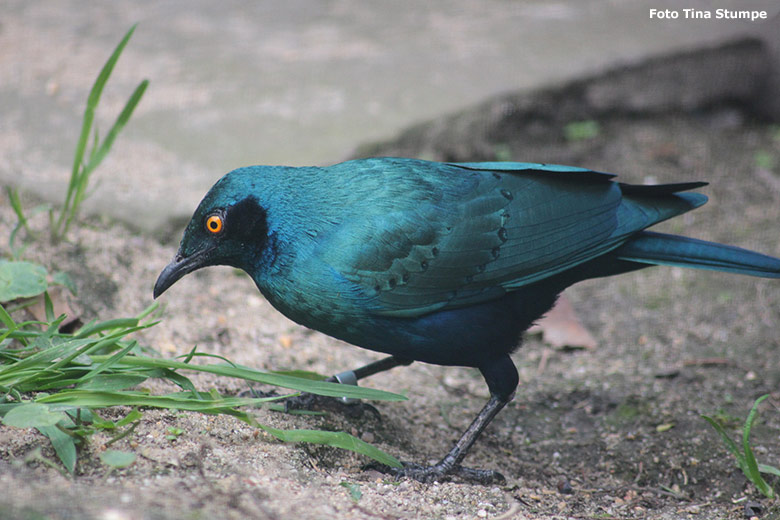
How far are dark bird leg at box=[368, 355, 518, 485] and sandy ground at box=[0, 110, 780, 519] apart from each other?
109mm

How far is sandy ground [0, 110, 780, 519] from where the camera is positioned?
2.24m

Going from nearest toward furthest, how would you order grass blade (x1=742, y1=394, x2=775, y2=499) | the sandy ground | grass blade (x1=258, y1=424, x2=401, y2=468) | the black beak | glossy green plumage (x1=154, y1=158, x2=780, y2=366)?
the sandy ground, grass blade (x1=258, y1=424, x2=401, y2=468), grass blade (x1=742, y1=394, x2=775, y2=499), glossy green plumage (x1=154, y1=158, x2=780, y2=366), the black beak

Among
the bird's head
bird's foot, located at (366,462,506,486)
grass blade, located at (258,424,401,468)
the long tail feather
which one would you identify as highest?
the bird's head

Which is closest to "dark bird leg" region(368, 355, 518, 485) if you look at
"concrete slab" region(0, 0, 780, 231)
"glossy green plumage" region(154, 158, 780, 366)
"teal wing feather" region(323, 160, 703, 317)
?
"glossy green plumage" region(154, 158, 780, 366)

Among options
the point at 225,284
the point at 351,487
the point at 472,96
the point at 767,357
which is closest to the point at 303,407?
the point at 351,487

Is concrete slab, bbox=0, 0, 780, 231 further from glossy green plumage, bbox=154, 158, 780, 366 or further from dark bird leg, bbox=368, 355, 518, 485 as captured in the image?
dark bird leg, bbox=368, 355, 518, 485

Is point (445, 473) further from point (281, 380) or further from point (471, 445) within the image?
point (281, 380)

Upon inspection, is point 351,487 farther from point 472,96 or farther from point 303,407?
point 472,96

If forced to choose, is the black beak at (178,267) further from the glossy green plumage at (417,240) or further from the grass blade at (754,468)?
the grass blade at (754,468)

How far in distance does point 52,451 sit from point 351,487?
908 mm

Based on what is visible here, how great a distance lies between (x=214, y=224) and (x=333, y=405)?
953 mm

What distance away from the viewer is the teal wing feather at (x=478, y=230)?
2949 mm

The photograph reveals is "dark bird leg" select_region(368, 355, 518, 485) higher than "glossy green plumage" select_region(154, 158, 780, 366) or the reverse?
the reverse

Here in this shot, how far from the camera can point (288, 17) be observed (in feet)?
21.8
